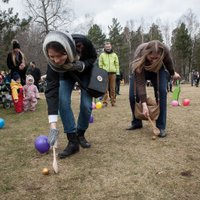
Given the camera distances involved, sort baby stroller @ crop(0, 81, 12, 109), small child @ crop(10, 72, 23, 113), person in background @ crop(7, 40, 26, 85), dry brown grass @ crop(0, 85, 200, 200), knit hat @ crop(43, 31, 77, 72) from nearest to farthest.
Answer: dry brown grass @ crop(0, 85, 200, 200)
knit hat @ crop(43, 31, 77, 72)
person in background @ crop(7, 40, 26, 85)
small child @ crop(10, 72, 23, 113)
baby stroller @ crop(0, 81, 12, 109)

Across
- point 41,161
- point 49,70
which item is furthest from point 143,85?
point 41,161

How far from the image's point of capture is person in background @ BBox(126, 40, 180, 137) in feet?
14.4

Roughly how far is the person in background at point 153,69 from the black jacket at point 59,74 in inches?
34.9

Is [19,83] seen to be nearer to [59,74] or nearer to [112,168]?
[59,74]

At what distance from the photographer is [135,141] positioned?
4.34 meters

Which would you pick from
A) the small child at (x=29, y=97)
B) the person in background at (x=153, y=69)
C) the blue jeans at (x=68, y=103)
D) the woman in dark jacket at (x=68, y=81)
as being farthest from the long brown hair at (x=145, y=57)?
the small child at (x=29, y=97)

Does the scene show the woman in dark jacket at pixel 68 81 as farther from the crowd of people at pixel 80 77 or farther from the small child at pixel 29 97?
the small child at pixel 29 97

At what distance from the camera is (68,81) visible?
3.82 m

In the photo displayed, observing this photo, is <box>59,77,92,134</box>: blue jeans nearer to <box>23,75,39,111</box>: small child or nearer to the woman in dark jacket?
the woman in dark jacket

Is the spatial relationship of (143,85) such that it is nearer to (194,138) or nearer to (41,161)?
(194,138)

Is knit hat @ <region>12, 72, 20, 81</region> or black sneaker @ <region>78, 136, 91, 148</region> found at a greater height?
knit hat @ <region>12, 72, 20, 81</region>

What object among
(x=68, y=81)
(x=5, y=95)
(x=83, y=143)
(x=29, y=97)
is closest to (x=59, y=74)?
(x=68, y=81)

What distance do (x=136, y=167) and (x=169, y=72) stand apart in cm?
194

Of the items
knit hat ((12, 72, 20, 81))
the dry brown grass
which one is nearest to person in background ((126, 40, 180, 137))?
the dry brown grass
